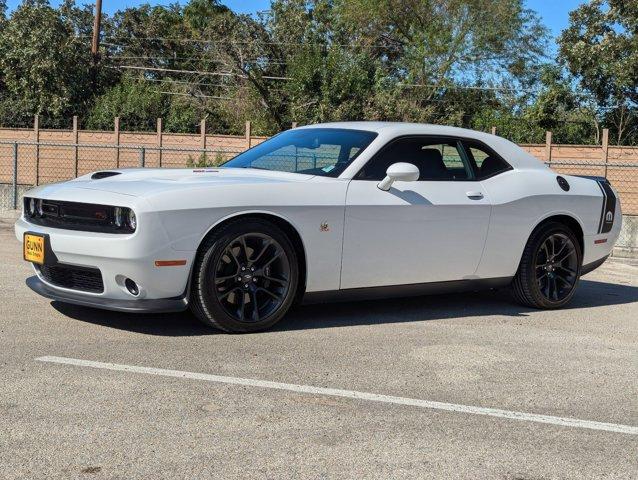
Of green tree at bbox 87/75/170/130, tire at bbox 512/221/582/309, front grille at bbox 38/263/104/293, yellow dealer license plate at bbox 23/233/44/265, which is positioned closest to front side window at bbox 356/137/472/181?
tire at bbox 512/221/582/309

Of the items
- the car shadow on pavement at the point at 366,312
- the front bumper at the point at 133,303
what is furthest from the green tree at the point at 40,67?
Answer: the front bumper at the point at 133,303

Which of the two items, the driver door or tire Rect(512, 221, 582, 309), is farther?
tire Rect(512, 221, 582, 309)

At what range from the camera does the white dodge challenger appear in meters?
5.03

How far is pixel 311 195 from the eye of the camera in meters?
5.50

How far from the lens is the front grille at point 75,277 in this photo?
511 centimetres

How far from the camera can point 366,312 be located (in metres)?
6.40

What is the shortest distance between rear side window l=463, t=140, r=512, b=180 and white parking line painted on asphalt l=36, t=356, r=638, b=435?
2.84m

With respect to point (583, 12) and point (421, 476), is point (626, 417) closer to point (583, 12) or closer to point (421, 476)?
point (421, 476)

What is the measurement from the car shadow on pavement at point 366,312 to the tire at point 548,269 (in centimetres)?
17

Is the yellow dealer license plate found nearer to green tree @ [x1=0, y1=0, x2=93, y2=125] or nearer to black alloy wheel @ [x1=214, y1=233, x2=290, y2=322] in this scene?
black alloy wheel @ [x1=214, y1=233, x2=290, y2=322]

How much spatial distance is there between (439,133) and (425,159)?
1.13 ft

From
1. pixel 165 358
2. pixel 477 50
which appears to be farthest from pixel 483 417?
pixel 477 50

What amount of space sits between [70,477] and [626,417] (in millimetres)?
2610

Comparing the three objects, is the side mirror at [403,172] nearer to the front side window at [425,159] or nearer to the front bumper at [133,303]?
the front side window at [425,159]
